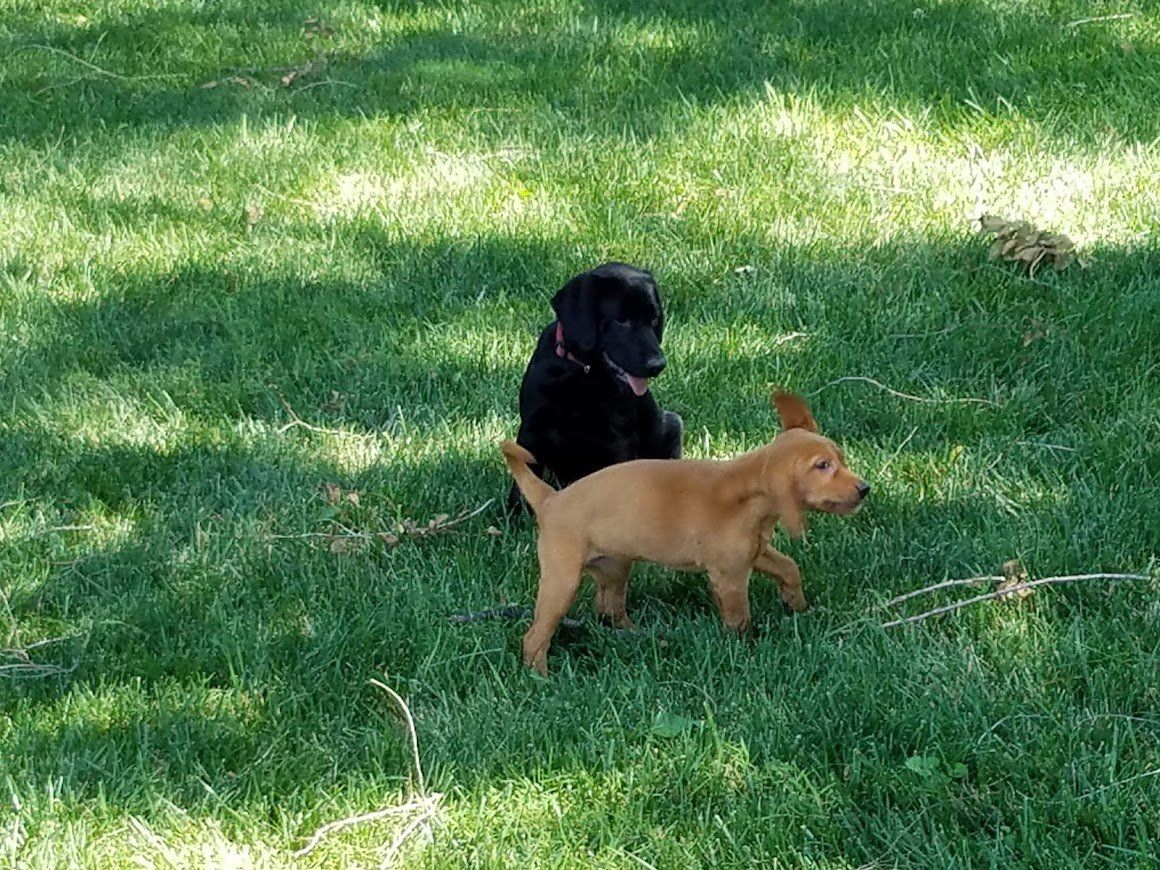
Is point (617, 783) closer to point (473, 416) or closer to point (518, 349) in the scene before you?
point (473, 416)

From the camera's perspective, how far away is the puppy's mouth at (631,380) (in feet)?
13.6

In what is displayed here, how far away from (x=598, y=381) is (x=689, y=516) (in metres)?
0.93

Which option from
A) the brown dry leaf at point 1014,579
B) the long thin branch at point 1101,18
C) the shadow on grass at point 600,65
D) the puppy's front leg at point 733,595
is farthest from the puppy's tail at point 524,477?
the long thin branch at point 1101,18

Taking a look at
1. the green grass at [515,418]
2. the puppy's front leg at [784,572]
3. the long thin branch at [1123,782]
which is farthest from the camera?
the puppy's front leg at [784,572]

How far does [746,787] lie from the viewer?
301 centimetres

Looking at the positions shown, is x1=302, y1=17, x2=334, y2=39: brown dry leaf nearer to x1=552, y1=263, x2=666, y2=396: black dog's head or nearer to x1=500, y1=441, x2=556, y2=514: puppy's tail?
x1=552, y1=263, x2=666, y2=396: black dog's head

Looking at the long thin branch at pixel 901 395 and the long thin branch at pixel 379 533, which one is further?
the long thin branch at pixel 901 395

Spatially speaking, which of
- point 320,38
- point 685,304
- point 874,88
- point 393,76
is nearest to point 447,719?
point 685,304

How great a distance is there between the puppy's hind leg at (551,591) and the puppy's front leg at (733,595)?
0.31 m

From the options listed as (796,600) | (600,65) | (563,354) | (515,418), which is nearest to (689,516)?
(796,600)

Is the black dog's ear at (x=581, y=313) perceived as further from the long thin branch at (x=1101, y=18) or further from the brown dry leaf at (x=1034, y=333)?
the long thin branch at (x=1101, y=18)

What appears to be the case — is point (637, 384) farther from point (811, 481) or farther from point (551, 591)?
point (811, 481)

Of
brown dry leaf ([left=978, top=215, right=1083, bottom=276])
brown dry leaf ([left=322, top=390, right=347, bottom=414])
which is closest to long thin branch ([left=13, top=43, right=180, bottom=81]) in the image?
brown dry leaf ([left=322, top=390, right=347, bottom=414])

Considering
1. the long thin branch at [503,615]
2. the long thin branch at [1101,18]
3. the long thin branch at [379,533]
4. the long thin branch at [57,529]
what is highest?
Answer: the long thin branch at [1101,18]
